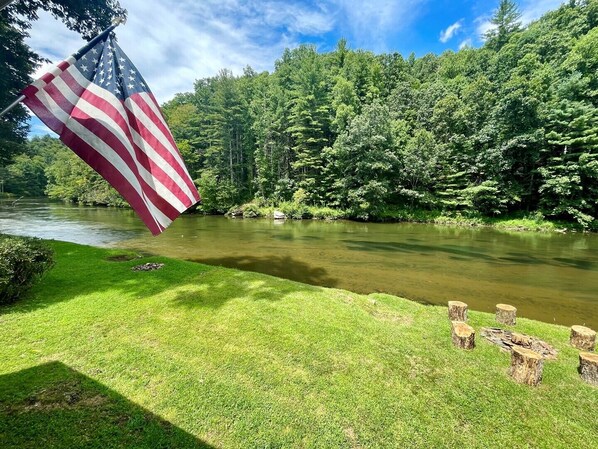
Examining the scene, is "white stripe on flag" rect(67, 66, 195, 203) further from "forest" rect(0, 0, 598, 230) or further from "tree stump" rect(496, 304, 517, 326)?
"forest" rect(0, 0, 598, 230)

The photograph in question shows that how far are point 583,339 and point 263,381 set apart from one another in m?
5.23

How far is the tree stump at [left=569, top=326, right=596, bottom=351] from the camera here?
4.53 m

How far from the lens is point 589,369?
12.2ft

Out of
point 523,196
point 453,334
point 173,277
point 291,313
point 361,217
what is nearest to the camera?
point 453,334

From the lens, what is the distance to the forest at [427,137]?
22.6 metres

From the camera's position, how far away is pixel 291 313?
5195 mm

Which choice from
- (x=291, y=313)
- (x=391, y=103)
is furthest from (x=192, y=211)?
(x=291, y=313)

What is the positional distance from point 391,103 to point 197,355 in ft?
129

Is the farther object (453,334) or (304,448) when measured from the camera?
(453,334)

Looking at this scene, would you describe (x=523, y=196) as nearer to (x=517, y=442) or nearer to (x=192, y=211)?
(x=517, y=442)

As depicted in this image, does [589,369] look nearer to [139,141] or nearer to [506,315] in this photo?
[506,315]

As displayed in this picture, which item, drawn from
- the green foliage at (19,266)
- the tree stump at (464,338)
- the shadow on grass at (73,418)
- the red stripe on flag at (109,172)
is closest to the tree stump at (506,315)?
the tree stump at (464,338)

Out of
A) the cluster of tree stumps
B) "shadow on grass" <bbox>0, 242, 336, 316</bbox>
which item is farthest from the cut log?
"shadow on grass" <bbox>0, 242, 336, 316</bbox>

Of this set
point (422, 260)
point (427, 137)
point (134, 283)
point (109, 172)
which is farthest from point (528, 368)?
point (427, 137)
